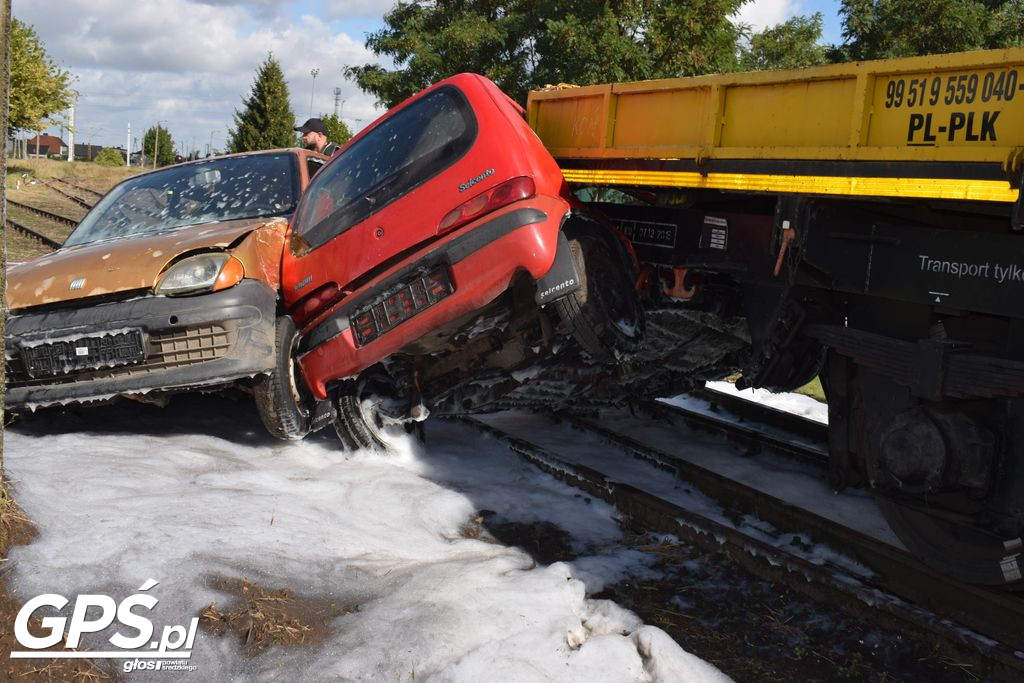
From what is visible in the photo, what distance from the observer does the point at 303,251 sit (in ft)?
17.5

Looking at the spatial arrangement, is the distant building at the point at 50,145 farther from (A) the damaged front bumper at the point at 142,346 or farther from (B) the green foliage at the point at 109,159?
(A) the damaged front bumper at the point at 142,346

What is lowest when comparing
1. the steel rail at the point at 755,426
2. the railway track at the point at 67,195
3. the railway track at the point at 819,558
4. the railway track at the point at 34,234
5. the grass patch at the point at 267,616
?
the grass patch at the point at 267,616

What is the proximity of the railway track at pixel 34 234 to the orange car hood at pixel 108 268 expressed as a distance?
40.4ft

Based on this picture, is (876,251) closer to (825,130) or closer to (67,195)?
(825,130)

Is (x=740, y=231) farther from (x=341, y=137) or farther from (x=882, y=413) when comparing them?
(x=341, y=137)

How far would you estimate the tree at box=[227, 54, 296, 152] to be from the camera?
45.3 m

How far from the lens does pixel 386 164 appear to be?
5.02 meters

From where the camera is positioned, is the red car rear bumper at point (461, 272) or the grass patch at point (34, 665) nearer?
the grass patch at point (34, 665)

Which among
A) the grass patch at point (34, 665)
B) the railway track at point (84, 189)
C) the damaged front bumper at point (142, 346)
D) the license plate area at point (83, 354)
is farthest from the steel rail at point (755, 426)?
the railway track at point (84, 189)

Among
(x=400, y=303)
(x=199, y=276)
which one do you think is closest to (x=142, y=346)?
(x=199, y=276)

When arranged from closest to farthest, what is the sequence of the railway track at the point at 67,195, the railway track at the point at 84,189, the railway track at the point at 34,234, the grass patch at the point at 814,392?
the grass patch at the point at 814,392 → the railway track at the point at 34,234 → the railway track at the point at 67,195 → the railway track at the point at 84,189

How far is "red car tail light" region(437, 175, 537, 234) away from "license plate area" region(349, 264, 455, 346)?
25 centimetres

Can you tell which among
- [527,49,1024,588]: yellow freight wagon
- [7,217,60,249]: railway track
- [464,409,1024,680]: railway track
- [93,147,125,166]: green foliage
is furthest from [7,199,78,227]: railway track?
[93,147,125,166]: green foliage

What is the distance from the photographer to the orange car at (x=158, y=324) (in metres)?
4.96
